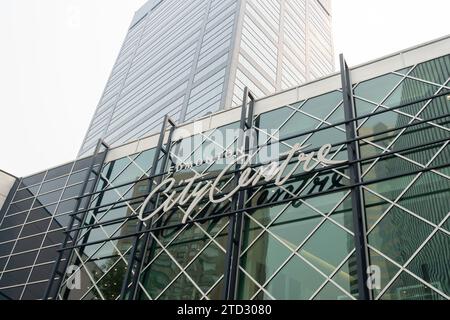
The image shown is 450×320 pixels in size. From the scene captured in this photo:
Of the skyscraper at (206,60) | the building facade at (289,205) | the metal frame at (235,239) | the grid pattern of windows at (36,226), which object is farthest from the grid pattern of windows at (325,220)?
the skyscraper at (206,60)

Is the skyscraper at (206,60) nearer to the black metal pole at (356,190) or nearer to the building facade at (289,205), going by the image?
the building facade at (289,205)

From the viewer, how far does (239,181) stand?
17844 millimetres

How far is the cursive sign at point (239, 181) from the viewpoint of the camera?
17266 millimetres

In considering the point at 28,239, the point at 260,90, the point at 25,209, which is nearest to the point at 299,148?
the point at 28,239

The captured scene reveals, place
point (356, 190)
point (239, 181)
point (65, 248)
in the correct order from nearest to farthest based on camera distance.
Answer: point (356, 190) < point (239, 181) < point (65, 248)

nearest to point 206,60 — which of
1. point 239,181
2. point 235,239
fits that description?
point 239,181

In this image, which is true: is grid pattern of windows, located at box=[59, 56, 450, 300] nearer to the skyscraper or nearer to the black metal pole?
the black metal pole

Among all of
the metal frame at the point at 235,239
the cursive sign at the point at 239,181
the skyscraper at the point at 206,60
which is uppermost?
the skyscraper at the point at 206,60

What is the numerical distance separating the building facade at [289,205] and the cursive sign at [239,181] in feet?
0.22

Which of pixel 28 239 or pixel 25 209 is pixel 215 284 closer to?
pixel 28 239

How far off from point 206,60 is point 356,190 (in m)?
47.8

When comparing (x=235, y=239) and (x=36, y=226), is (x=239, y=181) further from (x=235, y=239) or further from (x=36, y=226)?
(x=36, y=226)

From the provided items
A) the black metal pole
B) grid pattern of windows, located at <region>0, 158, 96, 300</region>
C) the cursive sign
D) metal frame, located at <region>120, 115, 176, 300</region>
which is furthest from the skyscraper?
the black metal pole
